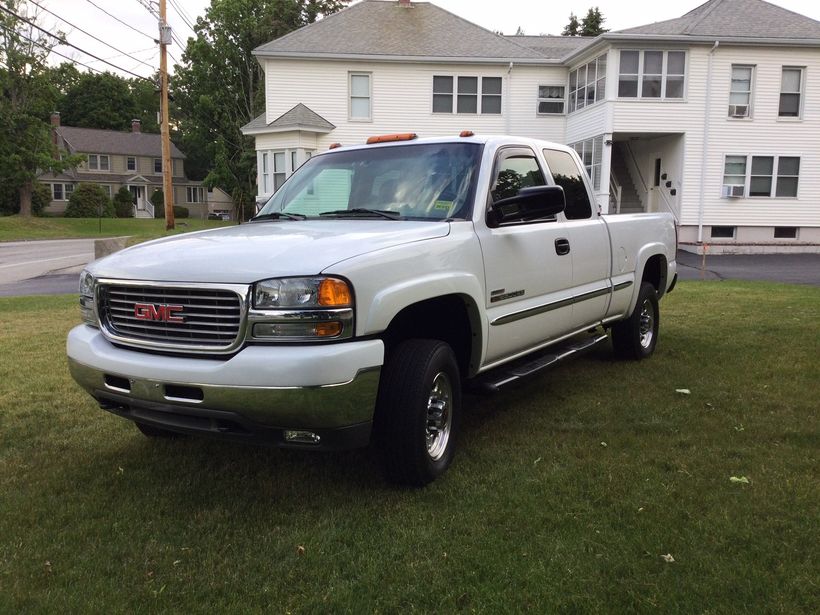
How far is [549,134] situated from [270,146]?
997 cm

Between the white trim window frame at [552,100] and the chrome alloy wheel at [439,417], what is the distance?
2206 cm

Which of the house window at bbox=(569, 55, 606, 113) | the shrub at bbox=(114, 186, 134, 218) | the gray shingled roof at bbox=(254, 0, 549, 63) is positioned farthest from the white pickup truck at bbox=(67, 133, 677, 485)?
the shrub at bbox=(114, 186, 134, 218)

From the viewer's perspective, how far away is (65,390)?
5.75 m

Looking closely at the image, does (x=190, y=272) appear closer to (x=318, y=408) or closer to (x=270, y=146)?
(x=318, y=408)

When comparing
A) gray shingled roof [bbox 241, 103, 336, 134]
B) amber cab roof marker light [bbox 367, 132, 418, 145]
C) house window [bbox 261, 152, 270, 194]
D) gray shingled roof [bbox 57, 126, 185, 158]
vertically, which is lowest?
amber cab roof marker light [bbox 367, 132, 418, 145]

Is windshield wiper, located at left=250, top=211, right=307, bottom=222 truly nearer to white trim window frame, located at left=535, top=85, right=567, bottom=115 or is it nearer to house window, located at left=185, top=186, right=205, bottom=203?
white trim window frame, located at left=535, top=85, right=567, bottom=115

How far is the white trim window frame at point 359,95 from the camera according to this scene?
76.2 ft

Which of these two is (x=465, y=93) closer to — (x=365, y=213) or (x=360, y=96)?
(x=360, y=96)

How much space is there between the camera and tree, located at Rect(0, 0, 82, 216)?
122 feet

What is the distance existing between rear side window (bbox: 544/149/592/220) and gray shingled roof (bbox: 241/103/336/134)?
58.1 ft

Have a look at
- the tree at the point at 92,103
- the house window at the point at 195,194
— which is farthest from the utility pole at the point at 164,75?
the tree at the point at 92,103

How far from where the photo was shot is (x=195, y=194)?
216 ft

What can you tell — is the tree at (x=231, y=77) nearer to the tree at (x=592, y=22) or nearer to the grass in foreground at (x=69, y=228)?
the grass in foreground at (x=69, y=228)

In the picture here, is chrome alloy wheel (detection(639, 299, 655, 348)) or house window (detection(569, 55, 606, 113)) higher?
house window (detection(569, 55, 606, 113))
